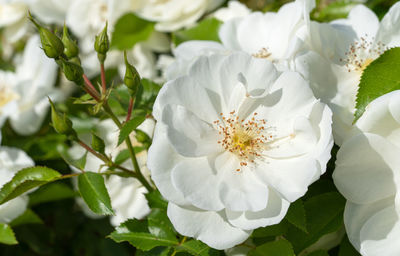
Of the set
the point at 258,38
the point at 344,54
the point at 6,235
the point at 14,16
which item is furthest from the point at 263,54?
the point at 14,16

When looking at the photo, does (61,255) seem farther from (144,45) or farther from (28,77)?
(144,45)

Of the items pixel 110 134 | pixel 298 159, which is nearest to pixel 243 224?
pixel 298 159

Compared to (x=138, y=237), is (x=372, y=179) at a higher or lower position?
higher

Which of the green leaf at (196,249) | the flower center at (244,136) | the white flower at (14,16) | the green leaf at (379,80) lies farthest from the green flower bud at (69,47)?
the white flower at (14,16)

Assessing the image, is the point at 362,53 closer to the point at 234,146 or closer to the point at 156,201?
the point at 234,146

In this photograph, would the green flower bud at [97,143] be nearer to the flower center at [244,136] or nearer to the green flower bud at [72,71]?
the green flower bud at [72,71]
